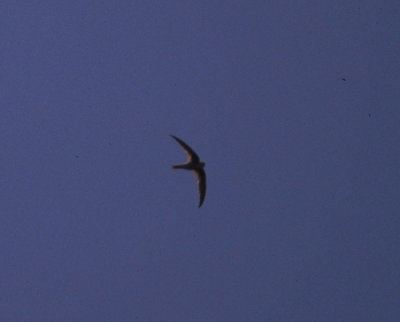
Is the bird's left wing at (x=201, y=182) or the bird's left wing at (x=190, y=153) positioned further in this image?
the bird's left wing at (x=201, y=182)

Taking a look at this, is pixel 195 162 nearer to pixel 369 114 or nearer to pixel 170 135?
pixel 170 135

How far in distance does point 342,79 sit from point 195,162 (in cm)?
259

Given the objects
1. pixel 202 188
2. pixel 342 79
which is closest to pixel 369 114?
pixel 342 79

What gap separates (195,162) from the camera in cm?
568

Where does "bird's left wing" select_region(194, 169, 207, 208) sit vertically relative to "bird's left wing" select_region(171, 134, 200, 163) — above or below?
below

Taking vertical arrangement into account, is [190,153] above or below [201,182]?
above

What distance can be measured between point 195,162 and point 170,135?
2.41 feet

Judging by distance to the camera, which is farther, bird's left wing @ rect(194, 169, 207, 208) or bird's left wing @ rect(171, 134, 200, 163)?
bird's left wing @ rect(194, 169, 207, 208)

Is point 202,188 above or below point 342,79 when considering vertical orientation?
below

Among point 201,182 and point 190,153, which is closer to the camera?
point 190,153

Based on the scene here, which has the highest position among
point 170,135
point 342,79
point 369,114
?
point 342,79

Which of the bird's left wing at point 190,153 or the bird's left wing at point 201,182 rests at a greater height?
the bird's left wing at point 190,153

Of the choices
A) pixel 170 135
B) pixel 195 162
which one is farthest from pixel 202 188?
pixel 170 135

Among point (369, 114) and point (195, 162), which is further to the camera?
point (369, 114)
